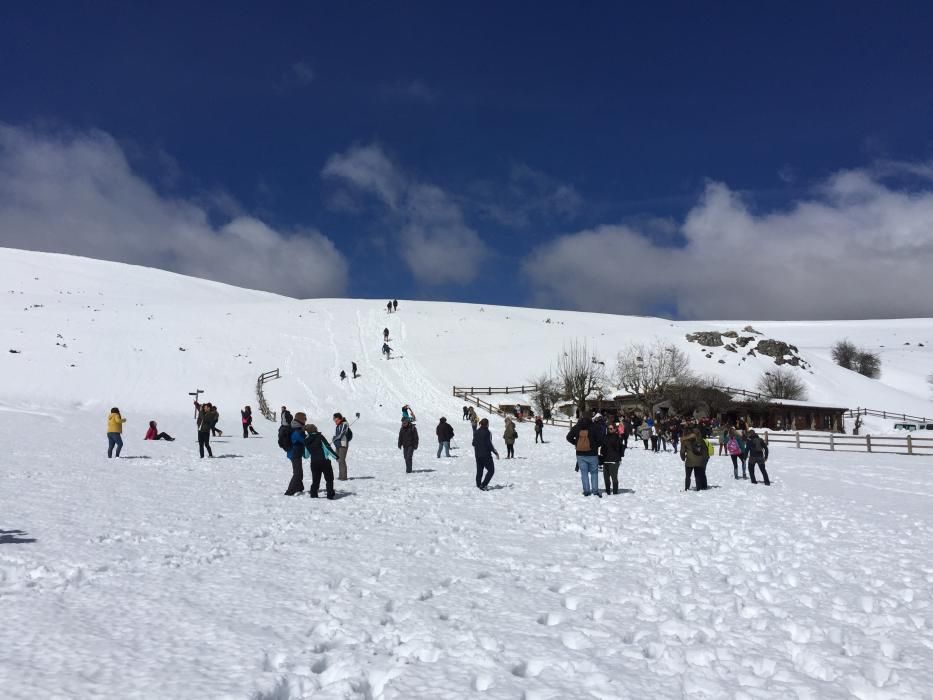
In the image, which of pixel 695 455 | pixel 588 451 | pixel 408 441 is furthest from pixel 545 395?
pixel 588 451

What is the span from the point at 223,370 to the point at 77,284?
58.6m

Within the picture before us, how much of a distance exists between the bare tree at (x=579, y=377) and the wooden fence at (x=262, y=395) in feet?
67.1

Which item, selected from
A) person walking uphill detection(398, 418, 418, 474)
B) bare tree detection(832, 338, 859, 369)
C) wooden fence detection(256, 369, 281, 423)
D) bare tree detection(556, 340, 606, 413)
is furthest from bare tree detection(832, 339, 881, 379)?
person walking uphill detection(398, 418, 418, 474)

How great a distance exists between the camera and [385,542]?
8.91 metres

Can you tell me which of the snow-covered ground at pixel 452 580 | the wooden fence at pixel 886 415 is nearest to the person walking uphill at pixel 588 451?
the snow-covered ground at pixel 452 580

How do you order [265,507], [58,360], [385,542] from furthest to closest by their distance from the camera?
[58,360]
[265,507]
[385,542]

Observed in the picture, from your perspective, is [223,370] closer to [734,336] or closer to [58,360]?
[58,360]

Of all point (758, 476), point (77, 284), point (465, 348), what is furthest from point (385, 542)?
point (77, 284)

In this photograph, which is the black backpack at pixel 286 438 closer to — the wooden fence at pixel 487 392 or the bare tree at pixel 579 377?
the wooden fence at pixel 487 392

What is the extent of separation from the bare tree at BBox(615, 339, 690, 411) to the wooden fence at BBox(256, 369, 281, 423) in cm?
2589

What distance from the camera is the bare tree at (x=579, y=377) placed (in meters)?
50.2

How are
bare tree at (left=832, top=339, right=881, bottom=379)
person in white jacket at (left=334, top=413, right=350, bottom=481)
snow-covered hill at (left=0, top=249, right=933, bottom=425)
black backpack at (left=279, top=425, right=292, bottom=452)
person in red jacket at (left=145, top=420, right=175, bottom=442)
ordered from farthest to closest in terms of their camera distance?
bare tree at (left=832, top=339, right=881, bottom=379) → snow-covered hill at (left=0, top=249, right=933, bottom=425) → person in red jacket at (left=145, top=420, right=175, bottom=442) → person in white jacket at (left=334, top=413, right=350, bottom=481) → black backpack at (left=279, top=425, right=292, bottom=452)

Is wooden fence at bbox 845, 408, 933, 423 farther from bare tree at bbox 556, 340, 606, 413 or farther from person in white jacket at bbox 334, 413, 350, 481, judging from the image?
person in white jacket at bbox 334, 413, 350, 481

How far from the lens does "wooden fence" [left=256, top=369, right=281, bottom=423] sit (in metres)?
38.4
